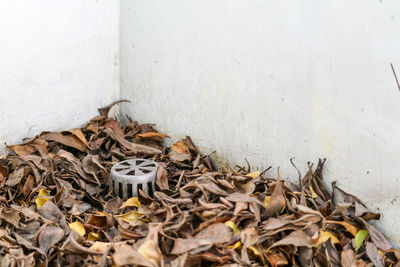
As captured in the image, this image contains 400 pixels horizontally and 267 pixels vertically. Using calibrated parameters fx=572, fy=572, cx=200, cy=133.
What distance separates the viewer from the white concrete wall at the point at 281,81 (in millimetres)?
2182

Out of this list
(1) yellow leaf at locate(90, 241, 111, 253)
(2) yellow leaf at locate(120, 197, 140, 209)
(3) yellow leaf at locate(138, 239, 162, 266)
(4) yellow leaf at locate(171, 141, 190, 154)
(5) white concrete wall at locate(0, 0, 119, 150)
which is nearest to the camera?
(3) yellow leaf at locate(138, 239, 162, 266)

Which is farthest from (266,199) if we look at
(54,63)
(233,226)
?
(54,63)

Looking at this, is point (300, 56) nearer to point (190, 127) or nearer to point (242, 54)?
point (242, 54)

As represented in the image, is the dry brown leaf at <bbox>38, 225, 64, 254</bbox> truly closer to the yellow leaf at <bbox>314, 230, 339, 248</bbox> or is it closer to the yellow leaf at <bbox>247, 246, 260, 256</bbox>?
the yellow leaf at <bbox>247, 246, 260, 256</bbox>

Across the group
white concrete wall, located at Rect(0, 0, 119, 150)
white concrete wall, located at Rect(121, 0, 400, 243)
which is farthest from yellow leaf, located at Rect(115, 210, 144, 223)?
white concrete wall, located at Rect(0, 0, 119, 150)

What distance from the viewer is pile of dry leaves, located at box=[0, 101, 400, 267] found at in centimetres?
206

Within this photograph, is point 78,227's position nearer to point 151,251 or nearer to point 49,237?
point 49,237

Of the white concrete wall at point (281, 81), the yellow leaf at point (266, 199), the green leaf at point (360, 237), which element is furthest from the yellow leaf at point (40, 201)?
the green leaf at point (360, 237)

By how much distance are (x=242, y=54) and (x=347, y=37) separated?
0.54 m

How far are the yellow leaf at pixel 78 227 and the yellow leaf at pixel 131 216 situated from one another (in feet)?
0.50

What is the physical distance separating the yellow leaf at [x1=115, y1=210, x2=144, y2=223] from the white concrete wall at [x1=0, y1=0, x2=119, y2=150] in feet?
2.86

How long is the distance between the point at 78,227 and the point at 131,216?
0.73 feet

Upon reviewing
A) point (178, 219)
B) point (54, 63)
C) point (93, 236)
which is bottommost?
point (93, 236)

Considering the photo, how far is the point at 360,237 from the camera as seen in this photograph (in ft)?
7.39
